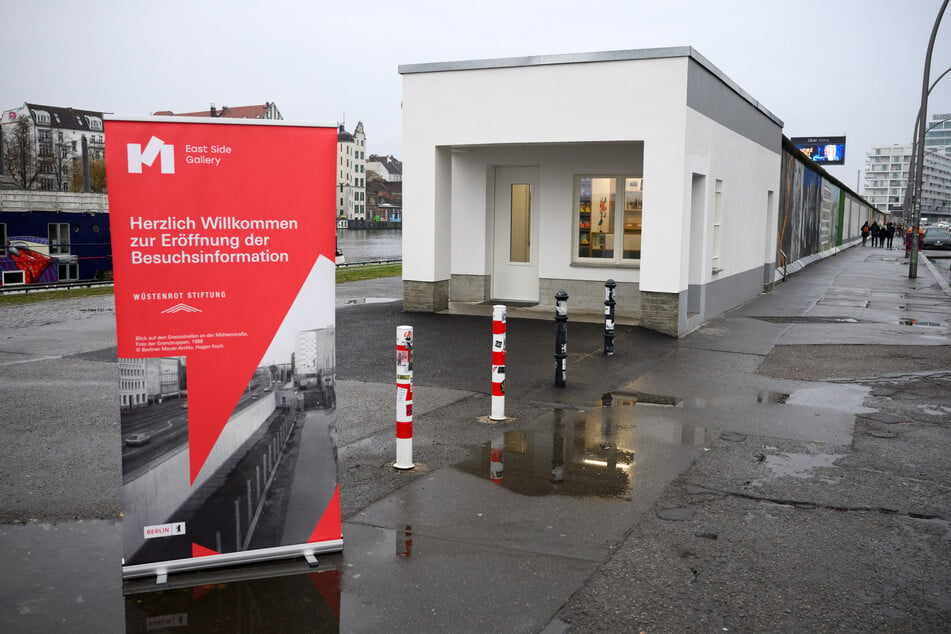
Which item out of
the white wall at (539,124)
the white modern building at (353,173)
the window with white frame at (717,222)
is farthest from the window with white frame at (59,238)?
the white modern building at (353,173)

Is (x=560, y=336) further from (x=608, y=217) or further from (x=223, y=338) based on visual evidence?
(x=608, y=217)

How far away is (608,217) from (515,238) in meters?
1.99

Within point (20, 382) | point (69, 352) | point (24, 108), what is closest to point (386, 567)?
point (20, 382)

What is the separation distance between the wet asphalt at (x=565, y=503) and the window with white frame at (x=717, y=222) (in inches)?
208

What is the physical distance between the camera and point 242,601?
14.9 ft

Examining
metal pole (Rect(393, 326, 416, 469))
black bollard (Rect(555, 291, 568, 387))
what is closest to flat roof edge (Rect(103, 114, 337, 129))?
metal pole (Rect(393, 326, 416, 469))

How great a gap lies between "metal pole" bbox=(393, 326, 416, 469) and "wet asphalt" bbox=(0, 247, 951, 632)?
229 mm

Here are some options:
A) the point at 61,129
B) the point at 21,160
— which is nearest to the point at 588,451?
the point at 21,160

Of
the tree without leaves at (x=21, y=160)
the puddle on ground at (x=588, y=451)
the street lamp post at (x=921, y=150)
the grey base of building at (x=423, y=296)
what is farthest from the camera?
the tree without leaves at (x=21, y=160)

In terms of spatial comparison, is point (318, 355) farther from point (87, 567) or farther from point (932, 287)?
point (932, 287)

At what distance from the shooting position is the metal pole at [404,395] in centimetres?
648

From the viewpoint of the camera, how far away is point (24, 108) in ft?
427

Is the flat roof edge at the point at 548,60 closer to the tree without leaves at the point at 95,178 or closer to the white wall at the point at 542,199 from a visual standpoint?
the white wall at the point at 542,199

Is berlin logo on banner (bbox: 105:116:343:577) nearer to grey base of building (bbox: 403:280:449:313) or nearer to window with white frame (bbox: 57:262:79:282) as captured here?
grey base of building (bbox: 403:280:449:313)
